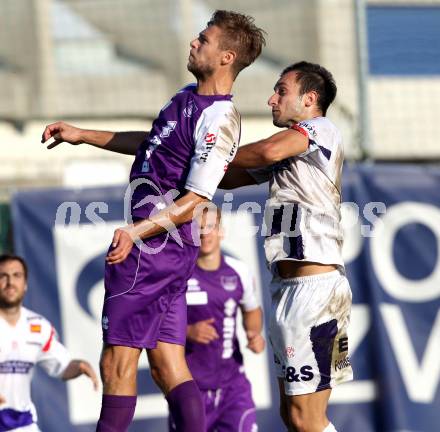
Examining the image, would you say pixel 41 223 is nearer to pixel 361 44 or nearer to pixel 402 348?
pixel 402 348

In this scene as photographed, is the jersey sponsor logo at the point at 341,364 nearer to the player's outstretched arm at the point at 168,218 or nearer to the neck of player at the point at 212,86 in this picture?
the player's outstretched arm at the point at 168,218

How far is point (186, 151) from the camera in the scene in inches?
217

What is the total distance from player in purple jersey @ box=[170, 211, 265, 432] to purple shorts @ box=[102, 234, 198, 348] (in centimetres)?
261

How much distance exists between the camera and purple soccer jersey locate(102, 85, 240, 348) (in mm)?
5410

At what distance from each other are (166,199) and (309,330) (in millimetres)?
962

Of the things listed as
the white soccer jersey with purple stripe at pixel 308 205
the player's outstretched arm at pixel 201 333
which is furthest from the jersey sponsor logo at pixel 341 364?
the player's outstretched arm at pixel 201 333

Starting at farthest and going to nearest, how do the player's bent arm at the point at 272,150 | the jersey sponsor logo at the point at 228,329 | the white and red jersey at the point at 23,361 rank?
the jersey sponsor logo at the point at 228,329
the white and red jersey at the point at 23,361
the player's bent arm at the point at 272,150

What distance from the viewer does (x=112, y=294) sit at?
5449mm

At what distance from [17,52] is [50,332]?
8641mm

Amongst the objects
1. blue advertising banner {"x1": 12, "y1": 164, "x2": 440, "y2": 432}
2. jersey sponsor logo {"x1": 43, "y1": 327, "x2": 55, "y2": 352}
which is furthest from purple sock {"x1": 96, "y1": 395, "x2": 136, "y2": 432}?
blue advertising banner {"x1": 12, "y1": 164, "x2": 440, "y2": 432}

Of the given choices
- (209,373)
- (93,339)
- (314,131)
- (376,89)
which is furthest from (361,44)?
(314,131)

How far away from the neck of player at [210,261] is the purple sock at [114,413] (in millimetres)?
3061

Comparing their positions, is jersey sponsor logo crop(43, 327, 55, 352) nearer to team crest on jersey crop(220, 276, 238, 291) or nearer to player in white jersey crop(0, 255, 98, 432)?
player in white jersey crop(0, 255, 98, 432)

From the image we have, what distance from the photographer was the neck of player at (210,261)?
8469mm
